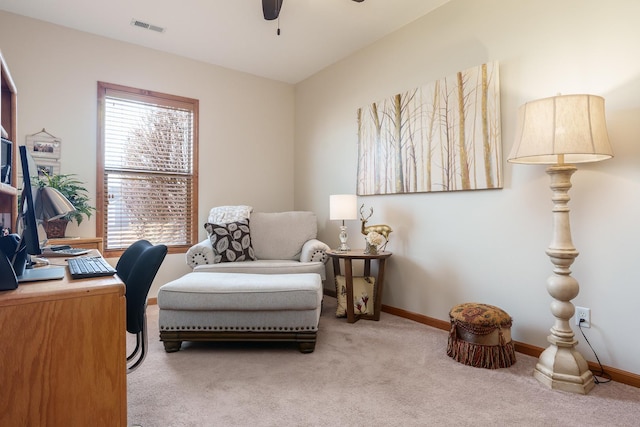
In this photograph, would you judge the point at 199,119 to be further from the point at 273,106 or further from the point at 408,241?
the point at 408,241

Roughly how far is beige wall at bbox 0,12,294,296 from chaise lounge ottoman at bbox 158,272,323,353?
59.4 inches

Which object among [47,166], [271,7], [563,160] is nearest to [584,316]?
[563,160]

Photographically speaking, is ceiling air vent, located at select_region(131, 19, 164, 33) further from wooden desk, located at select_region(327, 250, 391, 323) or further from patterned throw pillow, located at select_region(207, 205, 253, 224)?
wooden desk, located at select_region(327, 250, 391, 323)

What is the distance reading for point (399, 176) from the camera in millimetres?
3191

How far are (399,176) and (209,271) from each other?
1.88m

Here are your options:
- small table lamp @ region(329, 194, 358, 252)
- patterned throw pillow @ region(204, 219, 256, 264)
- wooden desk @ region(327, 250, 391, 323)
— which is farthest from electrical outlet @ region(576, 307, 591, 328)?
patterned throw pillow @ region(204, 219, 256, 264)

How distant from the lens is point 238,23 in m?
3.15

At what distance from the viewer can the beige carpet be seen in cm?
161

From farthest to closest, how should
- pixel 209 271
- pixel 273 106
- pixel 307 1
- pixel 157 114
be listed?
pixel 273 106 < pixel 157 114 < pixel 209 271 < pixel 307 1

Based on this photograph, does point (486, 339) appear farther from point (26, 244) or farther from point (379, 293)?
point (26, 244)

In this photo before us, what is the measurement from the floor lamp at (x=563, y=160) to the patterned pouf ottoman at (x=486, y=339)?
0.19m

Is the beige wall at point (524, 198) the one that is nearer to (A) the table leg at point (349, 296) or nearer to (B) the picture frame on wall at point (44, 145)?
(A) the table leg at point (349, 296)

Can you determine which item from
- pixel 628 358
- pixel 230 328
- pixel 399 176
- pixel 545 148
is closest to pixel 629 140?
pixel 545 148

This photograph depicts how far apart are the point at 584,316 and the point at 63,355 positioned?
2551 mm
